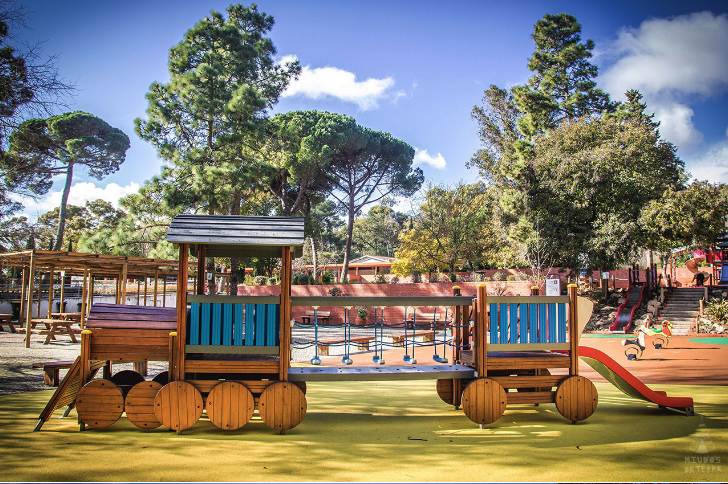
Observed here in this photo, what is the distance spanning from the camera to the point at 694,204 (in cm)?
1836

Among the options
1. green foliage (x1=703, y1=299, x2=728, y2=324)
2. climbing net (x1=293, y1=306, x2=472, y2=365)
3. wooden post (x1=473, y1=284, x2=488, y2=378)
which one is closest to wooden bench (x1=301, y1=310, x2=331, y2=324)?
climbing net (x1=293, y1=306, x2=472, y2=365)

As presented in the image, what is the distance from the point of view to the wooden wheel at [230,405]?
4949 mm

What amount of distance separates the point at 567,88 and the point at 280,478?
109ft

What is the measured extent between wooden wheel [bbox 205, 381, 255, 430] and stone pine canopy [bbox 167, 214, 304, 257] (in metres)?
1.60

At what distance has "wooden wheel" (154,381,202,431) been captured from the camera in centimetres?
491

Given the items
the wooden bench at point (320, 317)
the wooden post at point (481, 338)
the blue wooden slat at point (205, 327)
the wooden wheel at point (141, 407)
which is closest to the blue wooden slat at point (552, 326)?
the wooden post at point (481, 338)

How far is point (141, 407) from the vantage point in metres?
5.02

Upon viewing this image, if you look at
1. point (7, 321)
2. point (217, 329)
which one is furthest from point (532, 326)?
point (7, 321)

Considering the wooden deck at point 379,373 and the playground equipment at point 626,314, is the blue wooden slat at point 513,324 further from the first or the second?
the playground equipment at point 626,314

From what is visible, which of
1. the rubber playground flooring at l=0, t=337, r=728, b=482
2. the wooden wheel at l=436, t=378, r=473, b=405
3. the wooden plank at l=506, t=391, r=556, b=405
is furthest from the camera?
the wooden wheel at l=436, t=378, r=473, b=405

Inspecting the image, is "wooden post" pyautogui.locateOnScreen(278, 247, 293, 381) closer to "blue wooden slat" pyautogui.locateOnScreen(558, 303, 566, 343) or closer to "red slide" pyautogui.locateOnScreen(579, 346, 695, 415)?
"blue wooden slat" pyautogui.locateOnScreen(558, 303, 566, 343)

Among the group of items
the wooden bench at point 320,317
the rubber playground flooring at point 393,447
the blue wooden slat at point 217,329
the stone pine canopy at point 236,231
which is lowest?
the wooden bench at point 320,317

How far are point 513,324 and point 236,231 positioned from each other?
11.4ft

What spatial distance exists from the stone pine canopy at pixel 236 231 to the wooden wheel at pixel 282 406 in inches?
64.0
